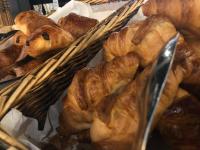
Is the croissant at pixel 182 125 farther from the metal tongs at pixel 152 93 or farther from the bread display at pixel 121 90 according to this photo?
the metal tongs at pixel 152 93

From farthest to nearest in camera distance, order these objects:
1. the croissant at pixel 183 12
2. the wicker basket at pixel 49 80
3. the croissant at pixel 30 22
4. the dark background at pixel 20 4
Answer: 1. the dark background at pixel 20 4
2. the croissant at pixel 30 22
3. the croissant at pixel 183 12
4. the wicker basket at pixel 49 80

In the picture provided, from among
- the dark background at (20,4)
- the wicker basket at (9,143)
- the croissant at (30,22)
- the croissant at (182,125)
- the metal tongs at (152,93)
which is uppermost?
the metal tongs at (152,93)

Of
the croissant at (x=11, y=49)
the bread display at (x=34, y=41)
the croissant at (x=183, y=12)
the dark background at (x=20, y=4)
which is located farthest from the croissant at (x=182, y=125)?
the dark background at (x=20, y=4)

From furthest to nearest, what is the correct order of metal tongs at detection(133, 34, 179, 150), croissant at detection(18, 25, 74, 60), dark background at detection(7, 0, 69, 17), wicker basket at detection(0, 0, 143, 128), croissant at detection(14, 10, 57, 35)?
dark background at detection(7, 0, 69, 17) < croissant at detection(14, 10, 57, 35) < croissant at detection(18, 25, 74, 60) < wicker basket at detection(0, 0, 143, 128) < metal tongs at detection(133, 34, 179, 150)

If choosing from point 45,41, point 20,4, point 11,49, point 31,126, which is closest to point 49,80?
point 31,126

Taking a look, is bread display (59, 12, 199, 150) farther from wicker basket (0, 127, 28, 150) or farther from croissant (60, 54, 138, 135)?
wicker basket (0, 127, 28, 150)

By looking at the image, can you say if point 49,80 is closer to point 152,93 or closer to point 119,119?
point 119,119

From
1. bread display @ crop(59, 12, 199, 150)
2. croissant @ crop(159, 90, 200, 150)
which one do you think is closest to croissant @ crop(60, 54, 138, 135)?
bread display @ crop(59, 12, 199, 150)

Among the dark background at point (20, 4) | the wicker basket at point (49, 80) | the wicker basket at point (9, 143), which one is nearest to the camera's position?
the wicker basket at point (9, 143)
